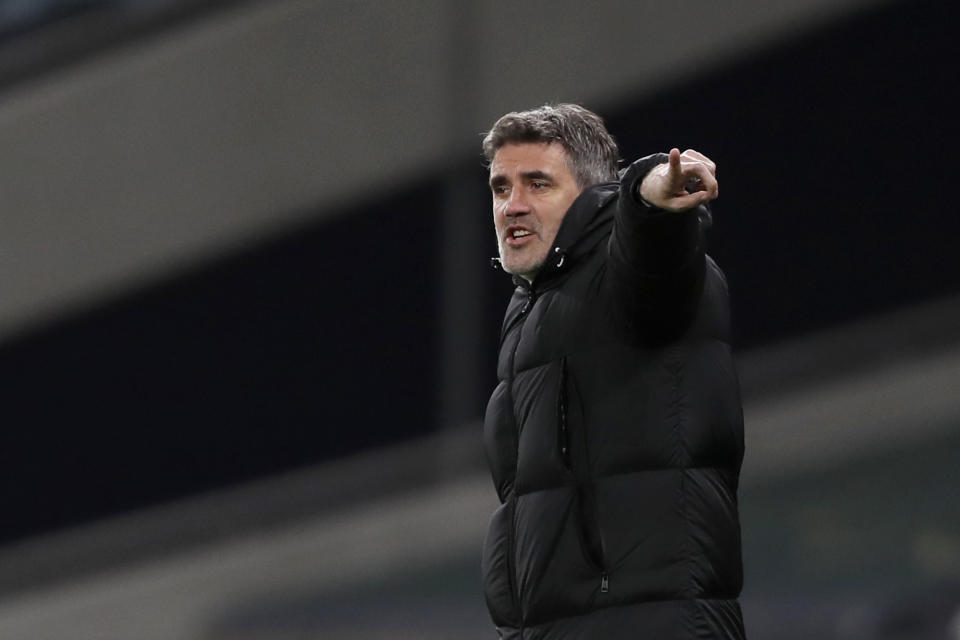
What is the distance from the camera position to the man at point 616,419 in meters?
2.55

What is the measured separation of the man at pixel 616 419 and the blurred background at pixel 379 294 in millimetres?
3649

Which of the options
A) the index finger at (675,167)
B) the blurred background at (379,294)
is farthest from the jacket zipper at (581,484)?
the blurred background at (379,294)

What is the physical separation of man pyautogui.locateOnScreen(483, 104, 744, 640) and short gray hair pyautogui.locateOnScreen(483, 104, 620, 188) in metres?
0.03

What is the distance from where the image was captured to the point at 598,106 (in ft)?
27.3

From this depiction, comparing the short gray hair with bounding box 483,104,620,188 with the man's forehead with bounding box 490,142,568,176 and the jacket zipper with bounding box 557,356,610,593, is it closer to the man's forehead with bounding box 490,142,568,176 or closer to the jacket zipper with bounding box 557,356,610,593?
the man's forehead with bounding box 490,142,568,176

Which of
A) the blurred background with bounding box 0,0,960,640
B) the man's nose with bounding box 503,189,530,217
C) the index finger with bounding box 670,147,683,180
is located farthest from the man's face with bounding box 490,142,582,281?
the blurred background with bounding box 0,0,960,640

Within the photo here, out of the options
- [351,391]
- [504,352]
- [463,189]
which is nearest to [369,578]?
[351,391]

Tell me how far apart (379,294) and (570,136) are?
6356 millimetres

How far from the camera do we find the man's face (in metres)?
2.81

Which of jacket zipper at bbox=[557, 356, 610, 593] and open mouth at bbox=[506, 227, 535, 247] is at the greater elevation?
open mouth at bbox=[506, 227, 535, 247]

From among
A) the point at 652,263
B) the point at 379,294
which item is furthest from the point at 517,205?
the point at 379,294

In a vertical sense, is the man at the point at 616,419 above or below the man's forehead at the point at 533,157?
below

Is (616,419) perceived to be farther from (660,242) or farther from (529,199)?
(529,199)

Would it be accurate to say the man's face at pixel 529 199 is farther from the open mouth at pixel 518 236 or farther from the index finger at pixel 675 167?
the index finger at pixel 675 167
